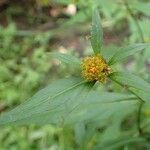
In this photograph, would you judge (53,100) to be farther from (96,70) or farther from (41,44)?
(41,44)

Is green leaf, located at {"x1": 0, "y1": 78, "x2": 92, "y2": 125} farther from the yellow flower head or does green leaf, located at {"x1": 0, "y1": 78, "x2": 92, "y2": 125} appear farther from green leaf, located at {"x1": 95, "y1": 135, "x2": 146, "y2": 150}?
green leaf, located at {"x1": 95, "y1": 135, "x2": 146, "y2": 150}

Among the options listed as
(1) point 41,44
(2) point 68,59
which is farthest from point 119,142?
(1) point 41,44

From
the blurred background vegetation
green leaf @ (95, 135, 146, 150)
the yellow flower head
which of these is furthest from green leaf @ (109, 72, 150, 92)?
the blurred background vegetation

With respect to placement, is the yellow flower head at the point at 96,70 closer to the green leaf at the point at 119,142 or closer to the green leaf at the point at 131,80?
the green leaf at the point at 131,80

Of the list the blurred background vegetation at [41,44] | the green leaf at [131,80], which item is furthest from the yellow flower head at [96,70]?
the blurred background vegetation at [41,44]

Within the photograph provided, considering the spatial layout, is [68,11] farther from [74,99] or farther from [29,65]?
[74,99]

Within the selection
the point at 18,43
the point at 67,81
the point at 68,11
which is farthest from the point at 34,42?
the point at 67,81
